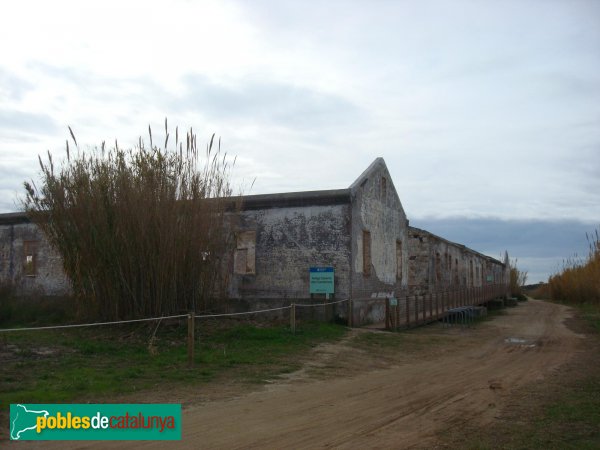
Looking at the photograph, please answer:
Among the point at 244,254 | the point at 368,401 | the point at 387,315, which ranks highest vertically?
the point at 244,254

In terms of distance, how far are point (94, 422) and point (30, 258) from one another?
1578 centimetres

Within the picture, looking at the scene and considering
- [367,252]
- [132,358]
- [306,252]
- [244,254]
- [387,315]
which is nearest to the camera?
[132,358]

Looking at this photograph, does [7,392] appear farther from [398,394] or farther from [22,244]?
[22,244]

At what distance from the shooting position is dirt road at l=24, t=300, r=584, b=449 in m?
5.84

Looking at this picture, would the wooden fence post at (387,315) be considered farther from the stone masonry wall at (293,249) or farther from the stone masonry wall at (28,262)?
the stone masonry wall at (28,262)

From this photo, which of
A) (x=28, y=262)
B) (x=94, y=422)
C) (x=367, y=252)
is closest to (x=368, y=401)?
(x=94, y=422)

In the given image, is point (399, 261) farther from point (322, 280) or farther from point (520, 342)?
point (520, 342)

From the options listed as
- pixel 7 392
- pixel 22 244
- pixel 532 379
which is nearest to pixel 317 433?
pixel 7 392

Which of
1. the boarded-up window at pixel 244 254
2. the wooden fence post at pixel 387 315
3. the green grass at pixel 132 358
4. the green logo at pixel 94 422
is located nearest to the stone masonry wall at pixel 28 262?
the boarded-up window at pixel 244 254

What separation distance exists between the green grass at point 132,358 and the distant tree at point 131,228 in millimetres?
787

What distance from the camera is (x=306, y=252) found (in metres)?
16.7

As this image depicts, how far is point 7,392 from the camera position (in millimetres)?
7688

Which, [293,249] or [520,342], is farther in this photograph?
[293,249]

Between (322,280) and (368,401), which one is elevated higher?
(322,280)
